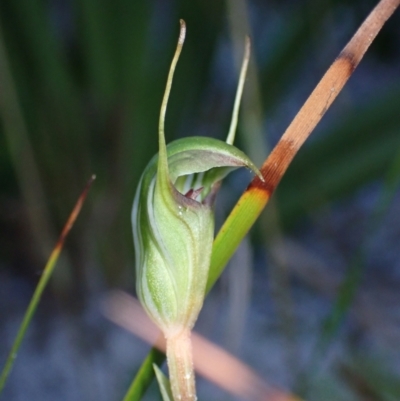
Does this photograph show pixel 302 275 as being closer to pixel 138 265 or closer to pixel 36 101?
pixel 36 101

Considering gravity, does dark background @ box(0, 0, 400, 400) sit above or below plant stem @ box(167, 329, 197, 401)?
above

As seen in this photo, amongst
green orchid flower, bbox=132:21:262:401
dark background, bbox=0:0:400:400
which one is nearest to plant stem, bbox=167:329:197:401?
green orchid flower, bbox=132:21:262:401

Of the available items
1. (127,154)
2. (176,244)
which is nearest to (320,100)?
(176,244)

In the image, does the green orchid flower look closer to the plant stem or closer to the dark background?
the plant stem

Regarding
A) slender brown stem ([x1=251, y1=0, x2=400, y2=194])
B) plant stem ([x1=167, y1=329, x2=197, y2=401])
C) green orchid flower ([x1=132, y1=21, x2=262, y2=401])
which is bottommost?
plant stem ([x1=167, y1=329, x2=197, y2=401])

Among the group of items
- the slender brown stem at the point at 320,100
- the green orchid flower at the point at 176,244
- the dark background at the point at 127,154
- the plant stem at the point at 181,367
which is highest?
the dark background at the point at 127,154

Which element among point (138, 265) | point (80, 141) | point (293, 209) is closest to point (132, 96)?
point (80, 141)

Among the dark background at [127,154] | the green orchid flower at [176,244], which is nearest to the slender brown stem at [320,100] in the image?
the green orchid flower at [176,244]

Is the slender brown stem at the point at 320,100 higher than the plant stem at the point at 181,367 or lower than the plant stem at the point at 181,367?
higher

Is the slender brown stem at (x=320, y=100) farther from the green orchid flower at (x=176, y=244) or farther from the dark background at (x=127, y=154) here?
the dark background at (x=127, y=154)
